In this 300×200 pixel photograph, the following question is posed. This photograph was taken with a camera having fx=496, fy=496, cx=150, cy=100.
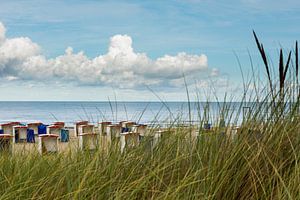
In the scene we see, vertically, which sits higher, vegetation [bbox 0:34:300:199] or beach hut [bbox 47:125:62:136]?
vegetation [bbox 0:34:300:199]

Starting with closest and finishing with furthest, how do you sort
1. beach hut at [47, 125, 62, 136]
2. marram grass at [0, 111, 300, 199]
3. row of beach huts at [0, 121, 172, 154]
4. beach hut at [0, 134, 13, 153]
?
marram grass at [0, 111, 300, 199] → row of beach huts at [0, 121, 172, 154] → beach hut at [0, 134, 13, 153] → beach hut at [47, 125, 62, 136]

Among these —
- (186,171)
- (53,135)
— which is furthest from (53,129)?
(186,171)

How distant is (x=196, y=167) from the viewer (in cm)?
296

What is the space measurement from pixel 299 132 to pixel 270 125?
0.62ft

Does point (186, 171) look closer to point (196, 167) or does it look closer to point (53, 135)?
point (196, 167)

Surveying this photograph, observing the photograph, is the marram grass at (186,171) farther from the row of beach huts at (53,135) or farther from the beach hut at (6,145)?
the beach hut at (6,145)

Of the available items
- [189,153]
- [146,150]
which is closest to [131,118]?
[146,150]

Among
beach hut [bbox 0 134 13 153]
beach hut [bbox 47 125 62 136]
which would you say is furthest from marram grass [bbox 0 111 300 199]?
beach hut [bbox 47 125 62 136]

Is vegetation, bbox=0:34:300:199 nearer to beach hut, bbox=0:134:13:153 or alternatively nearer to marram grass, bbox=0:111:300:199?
marram grass, bbox=0:111:300:199

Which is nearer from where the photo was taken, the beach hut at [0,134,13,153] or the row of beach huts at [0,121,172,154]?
the row of beach huts at [0,121,172,154]

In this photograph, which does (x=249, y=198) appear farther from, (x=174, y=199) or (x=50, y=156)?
(x=50, y=156)

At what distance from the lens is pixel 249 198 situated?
2803 millimetres

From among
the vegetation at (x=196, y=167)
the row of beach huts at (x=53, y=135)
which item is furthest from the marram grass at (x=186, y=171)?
the row of beach huts at (x=53, y=135)

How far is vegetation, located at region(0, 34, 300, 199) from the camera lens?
268cm
